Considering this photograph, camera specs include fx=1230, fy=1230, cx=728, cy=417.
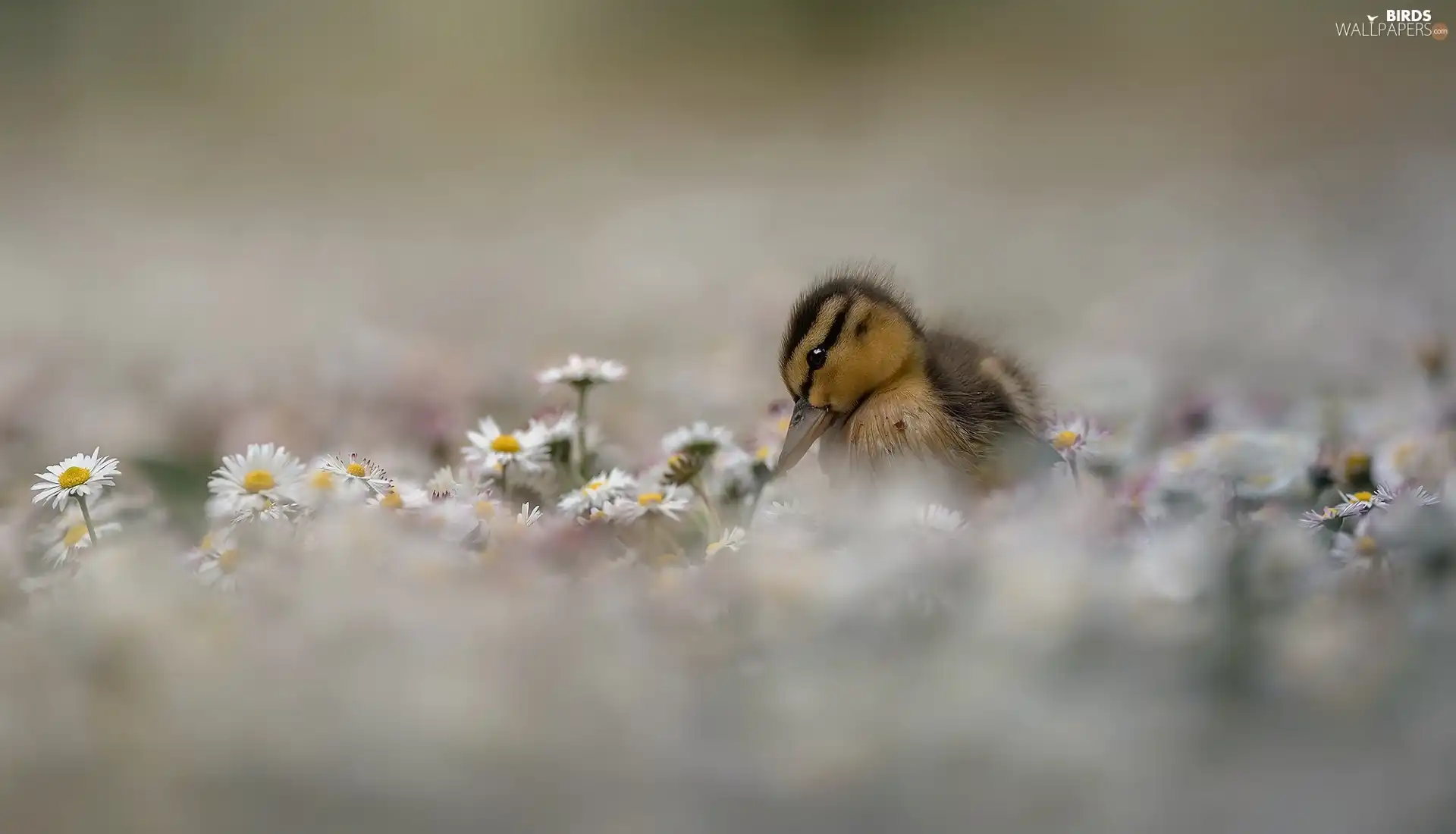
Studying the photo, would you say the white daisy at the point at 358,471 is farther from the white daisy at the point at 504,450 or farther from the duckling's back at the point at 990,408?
the duckling's back at the point at 990,408

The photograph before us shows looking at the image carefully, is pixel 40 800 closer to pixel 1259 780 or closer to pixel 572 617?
pixel 572 617

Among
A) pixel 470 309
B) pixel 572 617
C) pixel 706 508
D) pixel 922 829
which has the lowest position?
pixel 922 829

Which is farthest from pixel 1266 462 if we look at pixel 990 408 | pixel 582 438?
pixel 582 438

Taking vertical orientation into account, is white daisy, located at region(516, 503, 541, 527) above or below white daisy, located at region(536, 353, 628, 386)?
below

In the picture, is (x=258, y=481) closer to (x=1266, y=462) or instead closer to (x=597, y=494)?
(x=597, y=494)

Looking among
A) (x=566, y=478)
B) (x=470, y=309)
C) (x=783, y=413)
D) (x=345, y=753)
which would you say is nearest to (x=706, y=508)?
(x=566, y=478)

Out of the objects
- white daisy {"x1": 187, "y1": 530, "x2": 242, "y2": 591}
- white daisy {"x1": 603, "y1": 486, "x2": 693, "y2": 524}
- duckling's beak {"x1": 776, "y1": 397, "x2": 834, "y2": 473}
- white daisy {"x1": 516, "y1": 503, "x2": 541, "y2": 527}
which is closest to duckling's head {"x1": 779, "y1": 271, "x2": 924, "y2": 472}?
duckling's beak {"x1": 776, "y1": 397, "x2": 834, "y2": 473}

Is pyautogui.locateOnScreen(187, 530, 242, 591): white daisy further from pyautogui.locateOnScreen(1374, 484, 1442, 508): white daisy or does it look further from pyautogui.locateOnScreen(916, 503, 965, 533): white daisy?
pyautogui.locateOnScreen(1374, 484, 1442, 508): white daisy
